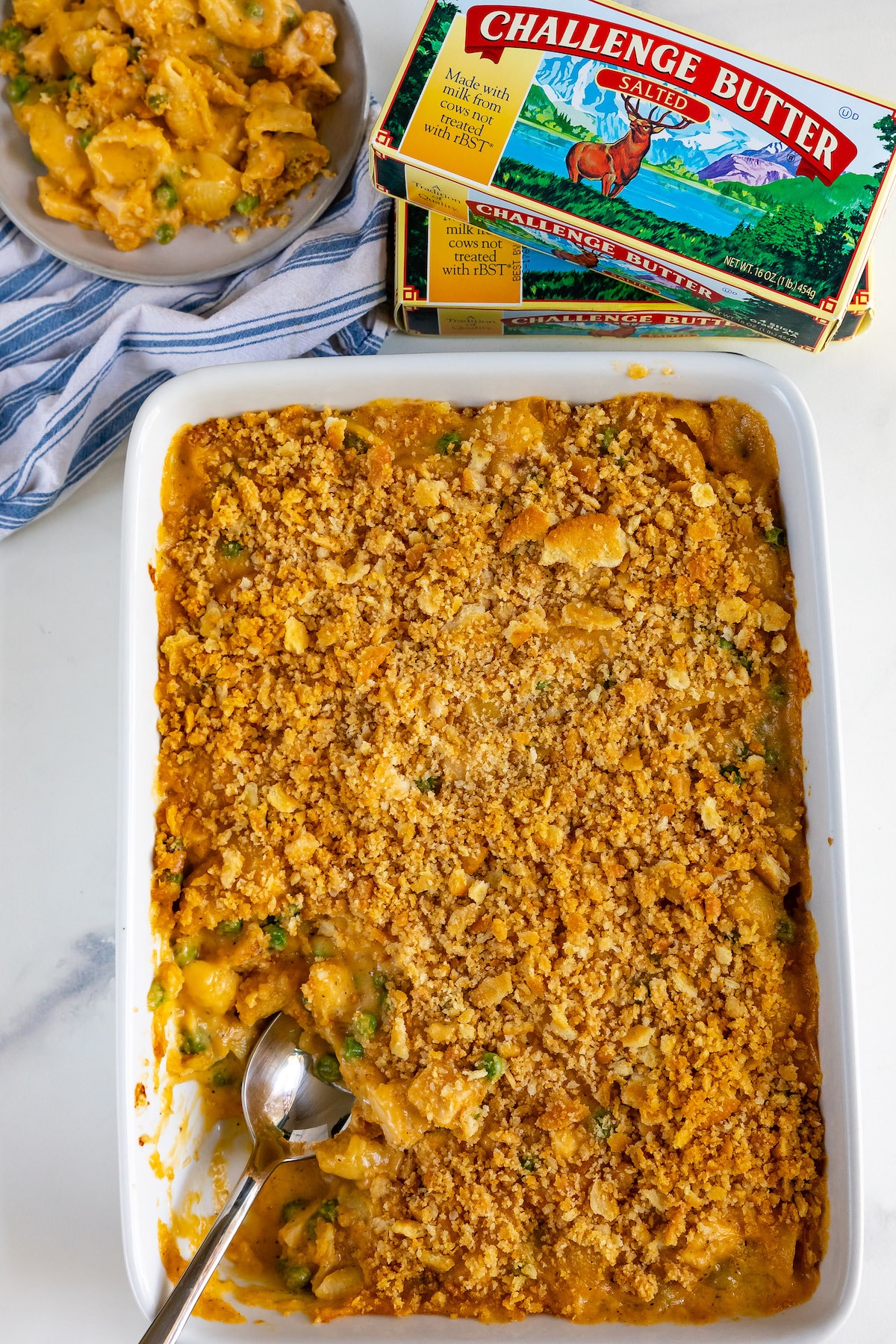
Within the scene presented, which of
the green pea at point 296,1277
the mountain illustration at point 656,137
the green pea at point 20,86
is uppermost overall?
the mountain illustration at point 656,137

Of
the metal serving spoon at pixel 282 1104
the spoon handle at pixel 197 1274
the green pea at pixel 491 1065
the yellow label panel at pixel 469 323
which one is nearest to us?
the spoon handle at pixel 197 1274

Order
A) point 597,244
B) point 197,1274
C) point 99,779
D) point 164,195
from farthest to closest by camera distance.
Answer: point 99,779
point 164,195
point 597,244
point 197,1274

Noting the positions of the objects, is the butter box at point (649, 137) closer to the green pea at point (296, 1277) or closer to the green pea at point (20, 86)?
the green pea at point (20, 86)

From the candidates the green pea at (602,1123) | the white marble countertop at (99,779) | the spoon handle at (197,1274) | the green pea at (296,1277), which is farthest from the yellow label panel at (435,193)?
the green pea at (296,1277)

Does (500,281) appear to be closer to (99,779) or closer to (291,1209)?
(99,779)

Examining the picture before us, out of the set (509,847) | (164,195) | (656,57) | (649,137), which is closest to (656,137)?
(649,137)

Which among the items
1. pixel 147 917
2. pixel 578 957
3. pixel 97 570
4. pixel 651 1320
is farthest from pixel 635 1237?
pixel 97 570
